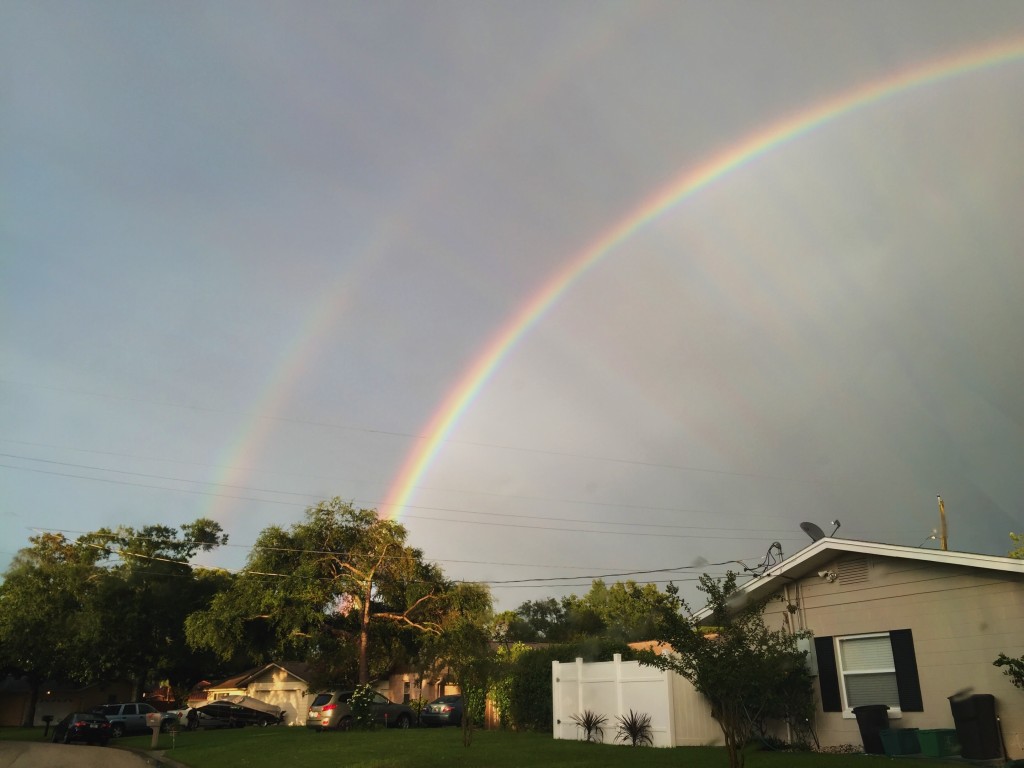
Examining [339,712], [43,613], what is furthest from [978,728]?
[43,613]

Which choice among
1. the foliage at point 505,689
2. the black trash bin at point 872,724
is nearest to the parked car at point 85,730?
the foliage at point 505,689

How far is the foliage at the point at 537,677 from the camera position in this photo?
26247 mm

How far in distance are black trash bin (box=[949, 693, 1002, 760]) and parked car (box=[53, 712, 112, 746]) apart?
104 feet

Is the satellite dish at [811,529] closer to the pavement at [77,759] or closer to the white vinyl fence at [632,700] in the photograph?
the white vinyl fence at [632,700]

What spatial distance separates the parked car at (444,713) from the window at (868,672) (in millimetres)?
21614

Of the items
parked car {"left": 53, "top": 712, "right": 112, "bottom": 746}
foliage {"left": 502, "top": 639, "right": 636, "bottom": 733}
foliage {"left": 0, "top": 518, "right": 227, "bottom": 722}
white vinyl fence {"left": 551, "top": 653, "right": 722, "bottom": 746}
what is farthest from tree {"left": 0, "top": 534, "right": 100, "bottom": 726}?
white vinyl fence {"left": 551, "top": 653, "right": 722, "bottom": 746}

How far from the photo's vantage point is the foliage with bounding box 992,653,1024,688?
13156 mm

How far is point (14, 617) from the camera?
155 ft

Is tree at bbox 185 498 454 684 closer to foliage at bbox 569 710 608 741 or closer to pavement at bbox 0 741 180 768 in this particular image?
pavement at bbox 0 741 180 768

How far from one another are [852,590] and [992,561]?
3.32 meters

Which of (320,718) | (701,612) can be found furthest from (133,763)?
(701,612)

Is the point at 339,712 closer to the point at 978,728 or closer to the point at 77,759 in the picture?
the point at 77,759

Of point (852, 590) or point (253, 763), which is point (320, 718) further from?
point (852, 590)

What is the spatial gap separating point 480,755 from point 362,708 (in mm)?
15152
